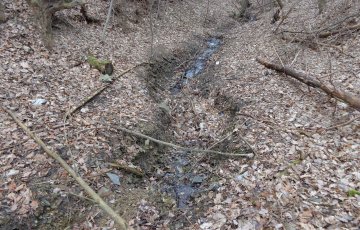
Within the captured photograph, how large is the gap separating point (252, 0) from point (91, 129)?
2554 centimetres

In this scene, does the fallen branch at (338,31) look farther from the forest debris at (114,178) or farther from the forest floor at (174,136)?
the forest debris at (114,178)

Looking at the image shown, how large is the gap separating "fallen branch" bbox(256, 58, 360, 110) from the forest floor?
0.24 m

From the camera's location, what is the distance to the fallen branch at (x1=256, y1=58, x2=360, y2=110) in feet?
21.2

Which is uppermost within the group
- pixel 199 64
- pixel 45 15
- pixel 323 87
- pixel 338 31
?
pixel 338 31

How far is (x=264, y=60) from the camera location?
10531 mm

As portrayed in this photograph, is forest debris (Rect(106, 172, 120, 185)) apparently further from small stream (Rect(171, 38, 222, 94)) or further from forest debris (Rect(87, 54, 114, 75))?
small stream (Rect(171, 38, 222, 94))

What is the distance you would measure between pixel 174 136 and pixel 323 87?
13.4 ft

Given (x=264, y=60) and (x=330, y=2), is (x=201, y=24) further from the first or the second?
(x=264, y=60)

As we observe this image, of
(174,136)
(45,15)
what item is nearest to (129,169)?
(174,136)

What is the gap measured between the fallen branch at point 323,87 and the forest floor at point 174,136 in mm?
242

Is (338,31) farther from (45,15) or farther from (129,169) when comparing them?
(45,15)

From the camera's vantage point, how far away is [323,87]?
7.27 metres

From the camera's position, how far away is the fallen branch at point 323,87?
6.47m

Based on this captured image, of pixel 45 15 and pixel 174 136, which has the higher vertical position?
pixel 45 15
